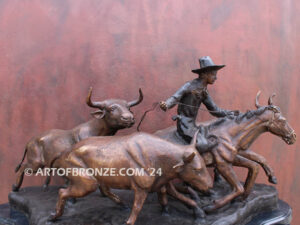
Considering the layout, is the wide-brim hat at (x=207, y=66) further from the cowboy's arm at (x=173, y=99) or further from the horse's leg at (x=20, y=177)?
the horse's leg at (x=20, y=177)

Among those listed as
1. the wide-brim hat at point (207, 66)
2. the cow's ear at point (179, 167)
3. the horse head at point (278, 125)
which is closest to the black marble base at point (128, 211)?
the cow's ear at point (179, 167)

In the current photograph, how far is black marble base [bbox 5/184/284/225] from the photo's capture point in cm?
223

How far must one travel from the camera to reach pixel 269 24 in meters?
3.81

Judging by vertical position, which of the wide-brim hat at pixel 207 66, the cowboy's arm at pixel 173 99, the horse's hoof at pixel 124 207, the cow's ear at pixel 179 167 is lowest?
the horse's hoof at pixel 124 207

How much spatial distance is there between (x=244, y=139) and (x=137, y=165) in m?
1.08

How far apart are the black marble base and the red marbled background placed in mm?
887

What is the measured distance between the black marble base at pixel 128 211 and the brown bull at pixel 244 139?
0.18m

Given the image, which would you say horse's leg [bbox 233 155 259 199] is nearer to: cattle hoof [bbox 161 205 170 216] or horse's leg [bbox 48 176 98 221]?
cattle hoof [bbox 161 205 170 216]

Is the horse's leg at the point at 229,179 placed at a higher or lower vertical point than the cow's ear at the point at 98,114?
lower

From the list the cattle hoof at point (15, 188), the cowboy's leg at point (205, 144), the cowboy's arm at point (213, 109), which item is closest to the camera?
Answer: the cowboy's leg at point (205, 144)

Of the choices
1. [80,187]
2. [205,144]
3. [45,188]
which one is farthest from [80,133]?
[205,144]

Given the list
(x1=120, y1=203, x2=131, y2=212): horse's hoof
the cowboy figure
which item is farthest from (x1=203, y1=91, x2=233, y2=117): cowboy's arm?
(x1=120, y1=203, x2=131, y2=212): horse's hoof

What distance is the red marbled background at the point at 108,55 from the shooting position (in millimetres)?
3502

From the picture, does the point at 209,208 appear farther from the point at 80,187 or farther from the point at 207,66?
the point at 207,66
